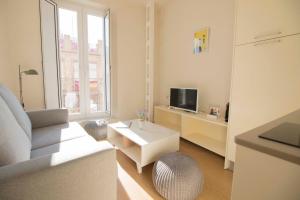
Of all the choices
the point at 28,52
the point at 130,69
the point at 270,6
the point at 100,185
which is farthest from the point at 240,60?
the point at 28,52

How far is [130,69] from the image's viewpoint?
135 inches

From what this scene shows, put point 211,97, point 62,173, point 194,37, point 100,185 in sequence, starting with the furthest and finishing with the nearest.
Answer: point 194,37 → point 211,97 → point 100,185 → point 62,173

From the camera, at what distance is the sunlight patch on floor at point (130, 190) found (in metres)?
1.44

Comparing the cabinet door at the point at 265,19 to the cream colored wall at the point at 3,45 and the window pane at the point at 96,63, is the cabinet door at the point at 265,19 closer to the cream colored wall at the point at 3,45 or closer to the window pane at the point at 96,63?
the window pane at the point at 96,63

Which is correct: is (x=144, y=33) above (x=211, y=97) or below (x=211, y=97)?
above

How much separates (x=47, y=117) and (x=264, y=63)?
253 centimetres

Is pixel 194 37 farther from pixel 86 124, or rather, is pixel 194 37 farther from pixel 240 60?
pixel 86 124

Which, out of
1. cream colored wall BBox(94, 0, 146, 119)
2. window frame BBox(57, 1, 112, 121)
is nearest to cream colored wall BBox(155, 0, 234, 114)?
cream colored wall BBox(94, 0, 146, 119)

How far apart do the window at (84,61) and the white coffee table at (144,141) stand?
117cm

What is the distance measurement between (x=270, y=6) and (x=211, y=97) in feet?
4.68

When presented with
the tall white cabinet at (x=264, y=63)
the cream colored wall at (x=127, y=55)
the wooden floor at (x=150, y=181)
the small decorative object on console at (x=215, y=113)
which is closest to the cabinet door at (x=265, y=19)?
the tall white cabinet at (x=264, y=63)

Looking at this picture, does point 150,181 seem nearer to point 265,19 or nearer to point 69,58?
point 265,19

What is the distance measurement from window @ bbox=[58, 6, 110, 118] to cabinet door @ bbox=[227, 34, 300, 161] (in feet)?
8.01

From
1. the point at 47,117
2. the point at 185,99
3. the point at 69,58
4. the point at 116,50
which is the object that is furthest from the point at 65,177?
the point at 116,50
